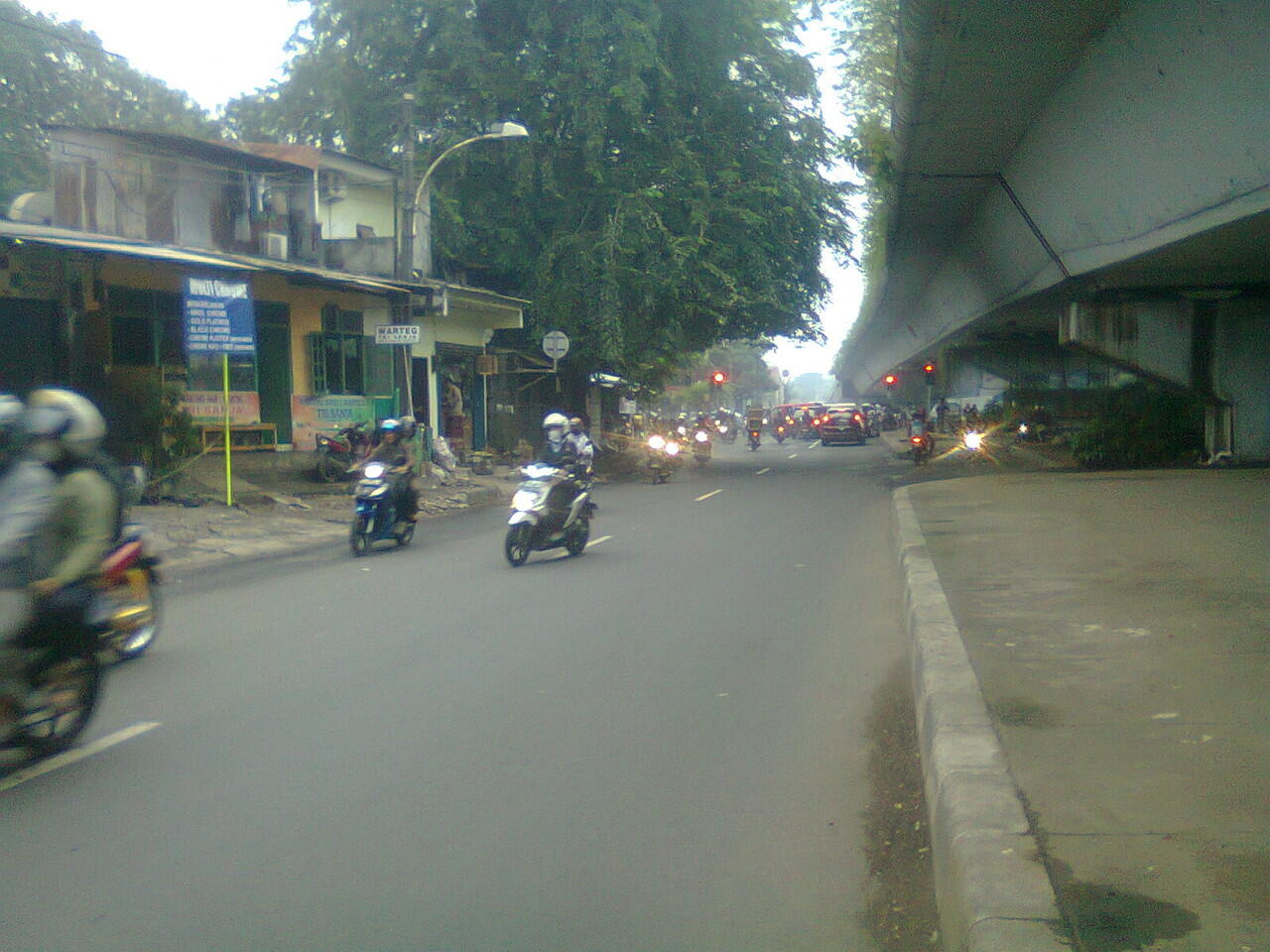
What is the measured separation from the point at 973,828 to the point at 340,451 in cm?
1881

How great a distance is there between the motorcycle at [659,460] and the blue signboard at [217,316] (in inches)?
489

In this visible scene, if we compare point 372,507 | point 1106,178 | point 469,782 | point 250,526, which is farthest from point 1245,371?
point 469,782

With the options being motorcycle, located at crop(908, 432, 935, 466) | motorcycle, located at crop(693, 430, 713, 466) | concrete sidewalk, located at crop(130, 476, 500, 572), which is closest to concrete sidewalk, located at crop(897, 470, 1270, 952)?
concrete sidewalk, located at crop(130, 476, 500, 572)

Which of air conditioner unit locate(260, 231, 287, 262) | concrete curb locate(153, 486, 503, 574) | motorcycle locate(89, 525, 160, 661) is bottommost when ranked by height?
concrete curb locate(153, 486, 503, 574)

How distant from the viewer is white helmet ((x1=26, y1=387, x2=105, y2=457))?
19.0 ft

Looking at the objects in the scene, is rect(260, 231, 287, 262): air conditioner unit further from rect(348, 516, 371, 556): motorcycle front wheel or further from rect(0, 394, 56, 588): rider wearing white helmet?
rect(0, 394, 56, 588): rider wearing white helmet

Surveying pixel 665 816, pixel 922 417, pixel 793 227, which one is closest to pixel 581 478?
pixel 665 816

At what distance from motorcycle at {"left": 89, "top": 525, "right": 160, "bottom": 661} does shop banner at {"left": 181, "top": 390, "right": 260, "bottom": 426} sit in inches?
438

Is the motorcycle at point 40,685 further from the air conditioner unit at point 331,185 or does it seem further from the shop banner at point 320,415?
the air conditioner unit at point 331,185

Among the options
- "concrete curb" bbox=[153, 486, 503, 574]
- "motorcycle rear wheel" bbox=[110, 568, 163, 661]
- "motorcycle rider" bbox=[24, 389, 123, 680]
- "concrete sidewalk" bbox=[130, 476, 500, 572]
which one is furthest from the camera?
"concrete sidewalk" bbox=[130, 476, 500, 572]

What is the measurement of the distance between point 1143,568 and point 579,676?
5.10m

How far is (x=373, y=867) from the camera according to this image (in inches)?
168

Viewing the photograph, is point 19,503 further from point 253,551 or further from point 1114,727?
point 253,551

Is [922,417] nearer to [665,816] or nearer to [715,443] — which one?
[715,443]
